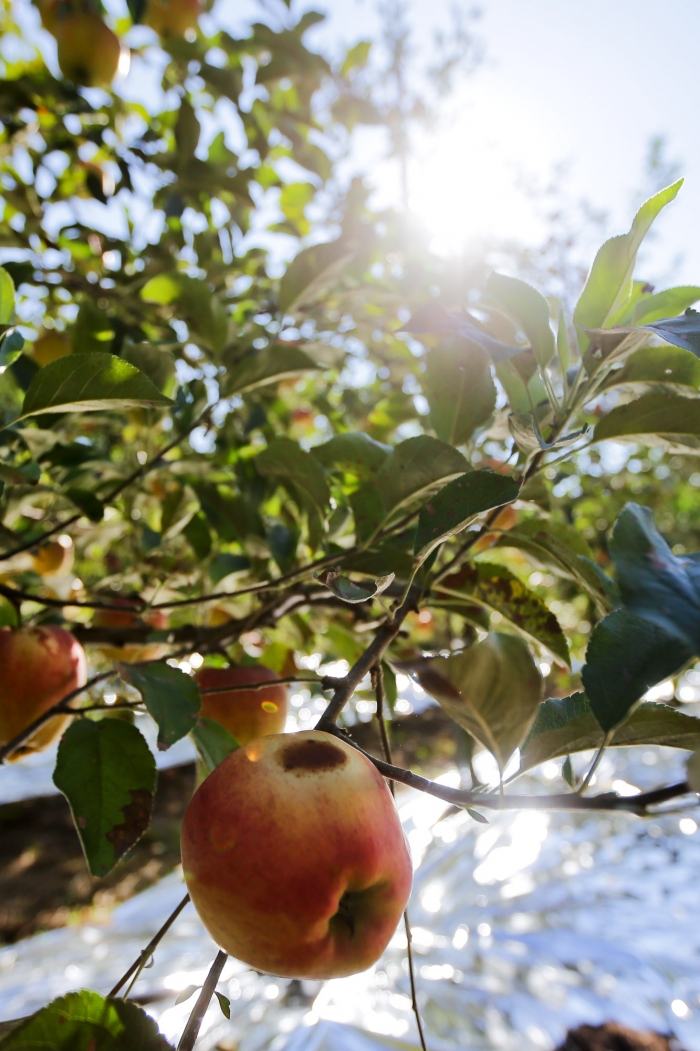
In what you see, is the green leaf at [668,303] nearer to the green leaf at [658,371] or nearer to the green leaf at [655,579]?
the green leaf at [658,371]

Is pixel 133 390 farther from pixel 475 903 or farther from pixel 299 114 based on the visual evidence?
pixel 299 114

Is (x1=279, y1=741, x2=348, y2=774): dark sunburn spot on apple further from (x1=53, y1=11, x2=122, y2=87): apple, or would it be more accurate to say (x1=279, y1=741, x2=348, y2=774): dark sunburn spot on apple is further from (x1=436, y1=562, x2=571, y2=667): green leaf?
(x1=53, y1=11, x2=122, y2=87): apple

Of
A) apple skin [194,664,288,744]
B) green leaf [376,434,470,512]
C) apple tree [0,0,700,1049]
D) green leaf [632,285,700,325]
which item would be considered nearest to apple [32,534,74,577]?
apple tree [0,0,700,1049]

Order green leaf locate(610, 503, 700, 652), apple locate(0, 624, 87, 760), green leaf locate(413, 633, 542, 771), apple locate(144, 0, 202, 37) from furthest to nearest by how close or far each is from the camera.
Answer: apple locate(144, 0, 202, 37)
apple locate(0, 624, 87, 760)
green leaf locate(413, 633, 542, 771)
green leaf locate(610, 503, 700, 652)

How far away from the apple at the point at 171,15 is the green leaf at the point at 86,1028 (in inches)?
69.6

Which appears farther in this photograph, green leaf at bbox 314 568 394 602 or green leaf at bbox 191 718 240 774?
green leaf at bbox 191 718 240 774

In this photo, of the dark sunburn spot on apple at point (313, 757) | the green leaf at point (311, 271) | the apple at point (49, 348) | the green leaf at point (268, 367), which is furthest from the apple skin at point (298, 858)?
the apple at point (49, 348)

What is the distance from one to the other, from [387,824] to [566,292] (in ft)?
9.02

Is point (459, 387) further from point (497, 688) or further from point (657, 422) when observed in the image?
point (497, 688)

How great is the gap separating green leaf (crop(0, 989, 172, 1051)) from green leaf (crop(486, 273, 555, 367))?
551 millimetres

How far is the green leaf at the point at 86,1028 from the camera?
0.34 m

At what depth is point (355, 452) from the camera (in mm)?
631

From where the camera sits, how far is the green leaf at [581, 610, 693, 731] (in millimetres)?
326

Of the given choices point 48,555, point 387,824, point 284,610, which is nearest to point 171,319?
point 48,555
